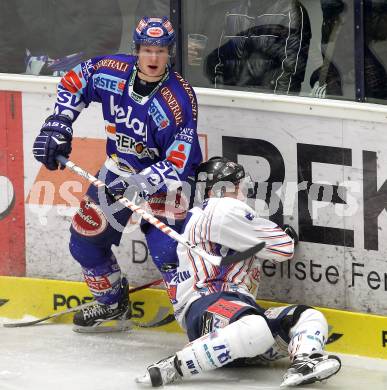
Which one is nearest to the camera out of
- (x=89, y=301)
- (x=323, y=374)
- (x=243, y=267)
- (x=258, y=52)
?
(x=323, y=374)

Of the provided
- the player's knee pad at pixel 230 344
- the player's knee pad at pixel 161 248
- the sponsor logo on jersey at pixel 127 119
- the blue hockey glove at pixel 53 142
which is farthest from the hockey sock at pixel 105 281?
the player's knee pad at pixel 230 344

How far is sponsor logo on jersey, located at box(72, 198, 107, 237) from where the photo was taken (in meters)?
6.03

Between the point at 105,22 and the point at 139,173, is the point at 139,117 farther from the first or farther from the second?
the point at 105,22

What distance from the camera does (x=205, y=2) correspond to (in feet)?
20.0

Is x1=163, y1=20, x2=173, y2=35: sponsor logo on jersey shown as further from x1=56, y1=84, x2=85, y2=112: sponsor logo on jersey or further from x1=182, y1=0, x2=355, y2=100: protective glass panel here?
x1=56, y1=84, x2=85, y2=112: sponsor logo on jersey

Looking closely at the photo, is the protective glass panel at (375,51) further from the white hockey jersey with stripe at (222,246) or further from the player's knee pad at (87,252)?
the player's knee pad at (87,252)

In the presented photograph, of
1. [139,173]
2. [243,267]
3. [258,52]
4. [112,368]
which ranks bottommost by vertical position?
[112,368]

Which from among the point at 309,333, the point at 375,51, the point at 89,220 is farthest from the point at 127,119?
the point at 309,333

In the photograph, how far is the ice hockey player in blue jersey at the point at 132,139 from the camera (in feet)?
18.8

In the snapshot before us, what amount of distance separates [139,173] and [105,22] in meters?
0.96

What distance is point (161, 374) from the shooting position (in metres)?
5.39

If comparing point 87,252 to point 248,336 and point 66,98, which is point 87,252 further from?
point 248,336

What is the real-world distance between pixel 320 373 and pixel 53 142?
1.51 m

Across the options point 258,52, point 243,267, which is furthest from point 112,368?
point 258,52
